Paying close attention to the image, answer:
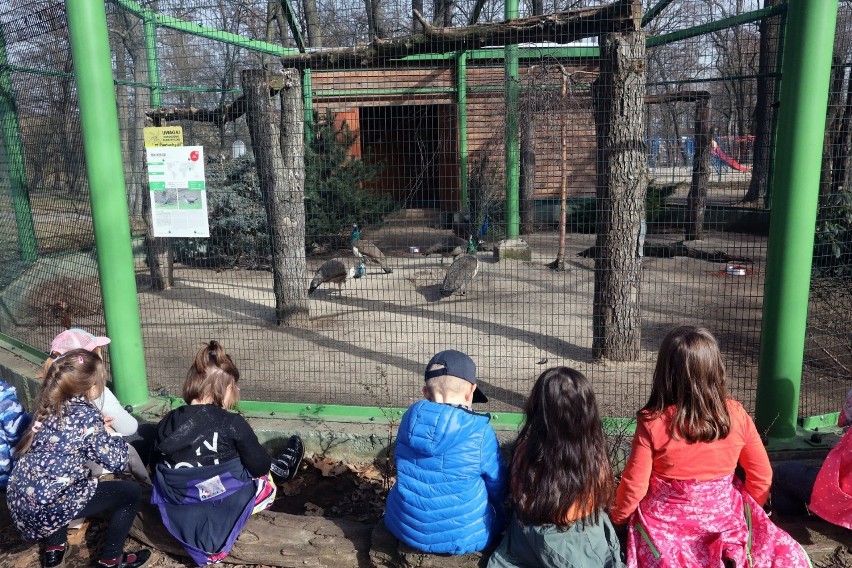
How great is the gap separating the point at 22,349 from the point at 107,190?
2060mm

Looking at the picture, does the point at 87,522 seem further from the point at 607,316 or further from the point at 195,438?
the point at 607,316

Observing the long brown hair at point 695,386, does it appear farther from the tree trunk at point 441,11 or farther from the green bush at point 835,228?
the tree trunk at point 441,11

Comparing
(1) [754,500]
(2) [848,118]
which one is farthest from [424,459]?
(2) [848,118]

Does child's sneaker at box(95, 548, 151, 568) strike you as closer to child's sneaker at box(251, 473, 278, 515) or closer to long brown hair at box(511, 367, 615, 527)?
child's sneaker at box(251, 473, 278, 515)

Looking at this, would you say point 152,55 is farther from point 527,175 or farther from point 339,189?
point 527,175

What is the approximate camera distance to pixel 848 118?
4.53 metres

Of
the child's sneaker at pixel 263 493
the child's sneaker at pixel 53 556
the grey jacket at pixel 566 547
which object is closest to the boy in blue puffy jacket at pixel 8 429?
the child's sneaker at pixel 53 556

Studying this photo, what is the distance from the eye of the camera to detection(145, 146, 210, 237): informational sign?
4.05m

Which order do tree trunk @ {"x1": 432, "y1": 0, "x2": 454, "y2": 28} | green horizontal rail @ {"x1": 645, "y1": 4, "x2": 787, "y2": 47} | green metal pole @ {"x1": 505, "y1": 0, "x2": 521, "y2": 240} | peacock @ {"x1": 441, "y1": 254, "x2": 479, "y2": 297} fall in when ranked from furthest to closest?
green metal pole @ {"x1": 505, "y1": 0, "x2": 521, "y2": 240} < peacock @ {"x1": 441, "y1": 254, "x2": 479, "y2": 297} < tree trunk @ {"x1": 432, "y1": 0, "x2": 454, "y2": 28} < green horizontal rail @ {"x1": 645, "y1": 4, "x2": 787, "y2": 47}

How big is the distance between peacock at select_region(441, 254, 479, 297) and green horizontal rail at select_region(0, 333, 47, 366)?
14.7ft

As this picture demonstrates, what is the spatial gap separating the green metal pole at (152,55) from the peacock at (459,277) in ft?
12.4

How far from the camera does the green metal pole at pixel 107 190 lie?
3.69 m

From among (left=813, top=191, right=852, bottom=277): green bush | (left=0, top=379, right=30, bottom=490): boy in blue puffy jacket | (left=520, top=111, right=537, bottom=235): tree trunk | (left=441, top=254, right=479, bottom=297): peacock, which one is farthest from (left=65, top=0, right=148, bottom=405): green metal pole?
(left=520, top=111, right=537, bottom=235): tree trunk

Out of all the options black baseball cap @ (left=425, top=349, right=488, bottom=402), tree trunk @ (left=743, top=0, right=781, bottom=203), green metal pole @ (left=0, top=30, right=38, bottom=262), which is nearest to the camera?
black baseball cap @ (left=425, top=349, right=488, bottom=402)
